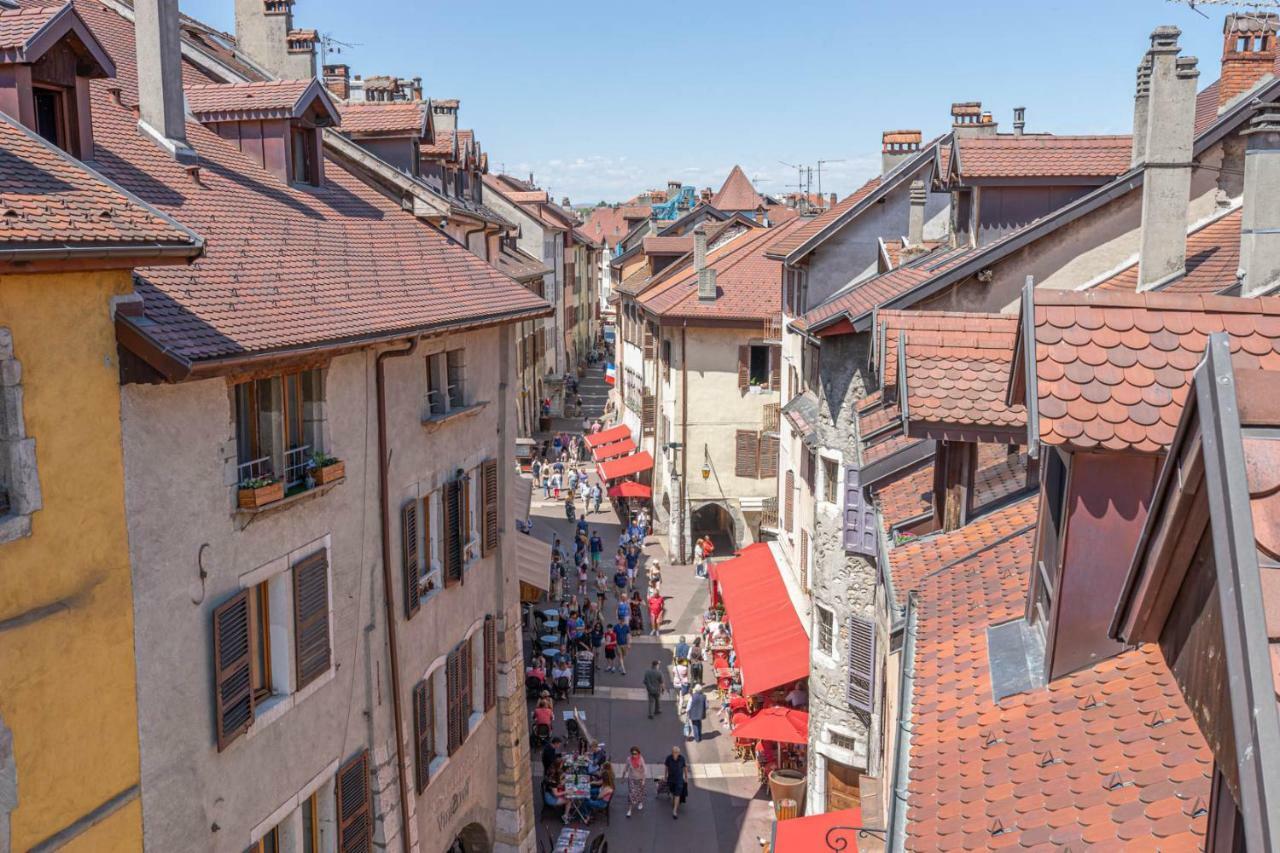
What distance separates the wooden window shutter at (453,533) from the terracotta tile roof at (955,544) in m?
6.77

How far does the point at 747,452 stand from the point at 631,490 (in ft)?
23.1

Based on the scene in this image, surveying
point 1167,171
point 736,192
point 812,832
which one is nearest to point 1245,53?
point 1167,171

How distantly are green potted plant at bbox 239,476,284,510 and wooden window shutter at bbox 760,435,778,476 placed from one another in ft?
88.6

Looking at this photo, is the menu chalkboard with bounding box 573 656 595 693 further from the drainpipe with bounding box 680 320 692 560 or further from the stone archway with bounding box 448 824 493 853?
the drainpipe with bounding box 680 320 692 560

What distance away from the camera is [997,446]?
572 inches

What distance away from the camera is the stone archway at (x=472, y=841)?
1905 centimetres

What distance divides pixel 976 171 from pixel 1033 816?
53.2 ft

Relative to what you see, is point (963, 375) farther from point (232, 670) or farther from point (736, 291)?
point (736, 291)

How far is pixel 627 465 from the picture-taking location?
146 ft

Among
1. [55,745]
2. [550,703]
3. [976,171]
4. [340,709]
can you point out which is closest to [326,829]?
[340,709]

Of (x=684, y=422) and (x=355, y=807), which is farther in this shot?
(x=684, y=422)

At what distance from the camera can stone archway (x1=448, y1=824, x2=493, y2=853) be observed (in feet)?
62.5

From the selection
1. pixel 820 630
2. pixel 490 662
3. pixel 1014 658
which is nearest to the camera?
pixel 1014 658

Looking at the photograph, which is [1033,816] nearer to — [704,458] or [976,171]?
[976,171]
